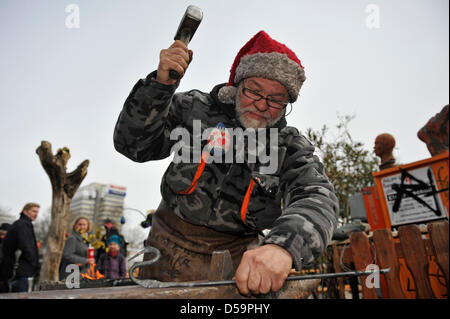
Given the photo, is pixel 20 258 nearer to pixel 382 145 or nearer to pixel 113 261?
pixel 113 261

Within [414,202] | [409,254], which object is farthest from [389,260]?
[414,202]

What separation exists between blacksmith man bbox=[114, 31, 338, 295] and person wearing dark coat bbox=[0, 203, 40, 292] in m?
4.59

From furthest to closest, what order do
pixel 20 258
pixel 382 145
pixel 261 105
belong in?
pixel 382 145
pixel 20 258
pixel 261 105

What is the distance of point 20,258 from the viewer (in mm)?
5492

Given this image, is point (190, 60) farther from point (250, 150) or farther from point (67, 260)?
point (67, 260)

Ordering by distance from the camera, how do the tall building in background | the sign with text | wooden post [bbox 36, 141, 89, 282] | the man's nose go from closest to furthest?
the man's nose
the sign with text
wooden post [bbox 36, 141, 89, 282]
the tall building in background

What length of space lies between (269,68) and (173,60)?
880mm

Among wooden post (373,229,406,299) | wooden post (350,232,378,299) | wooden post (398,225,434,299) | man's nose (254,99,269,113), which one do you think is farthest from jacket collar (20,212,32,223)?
wooden post (398,225,434,299)

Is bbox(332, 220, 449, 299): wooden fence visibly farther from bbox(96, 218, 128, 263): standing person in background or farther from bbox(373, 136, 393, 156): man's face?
bbox(96, 218, 128, 263): standing person in background

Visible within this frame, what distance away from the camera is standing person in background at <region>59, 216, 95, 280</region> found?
19.8 feet

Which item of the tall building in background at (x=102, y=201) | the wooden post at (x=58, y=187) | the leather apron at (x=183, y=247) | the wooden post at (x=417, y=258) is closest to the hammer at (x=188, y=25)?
the leather apron at (x=183, y=247)
